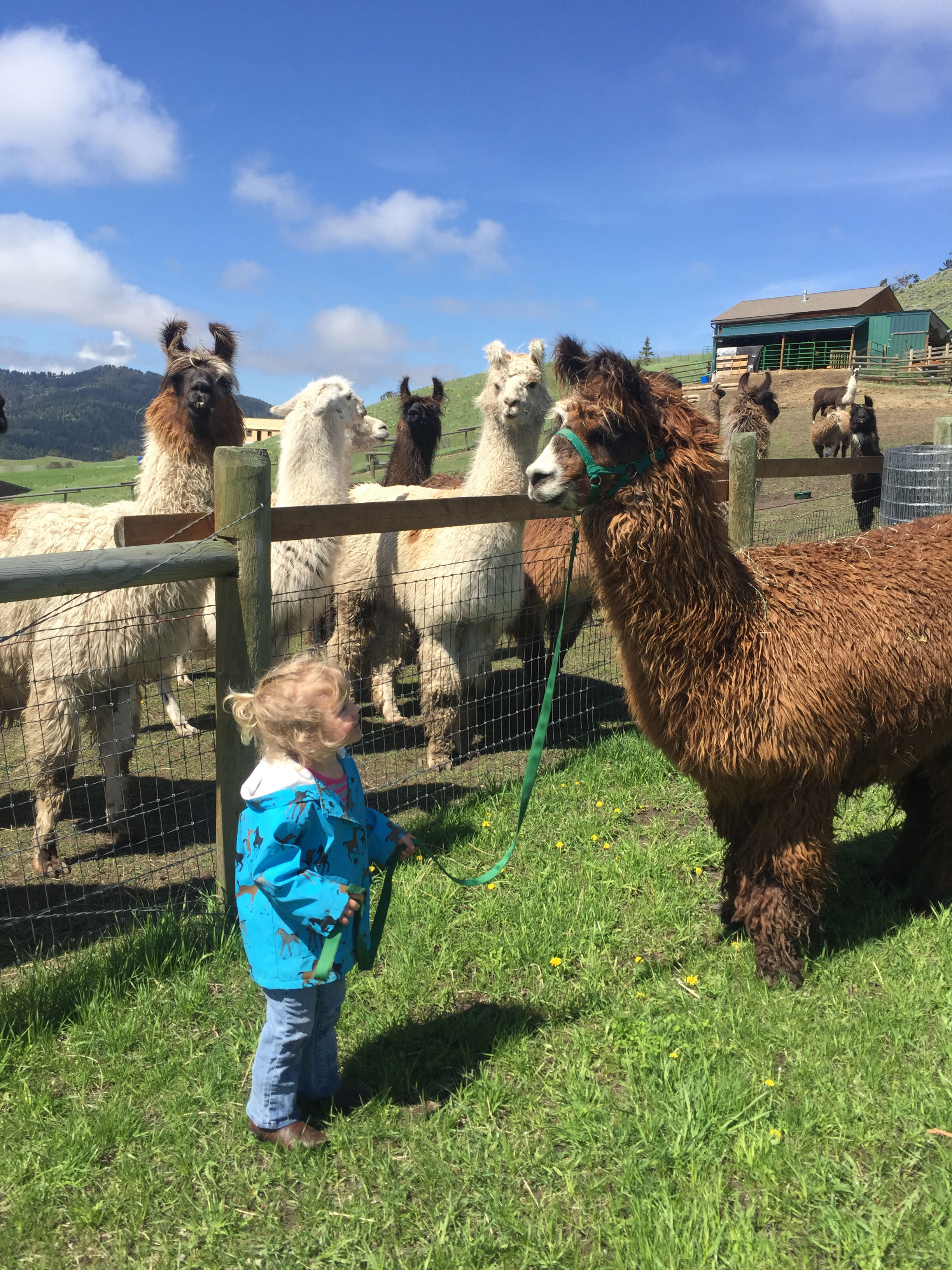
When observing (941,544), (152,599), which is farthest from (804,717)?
(152,599)

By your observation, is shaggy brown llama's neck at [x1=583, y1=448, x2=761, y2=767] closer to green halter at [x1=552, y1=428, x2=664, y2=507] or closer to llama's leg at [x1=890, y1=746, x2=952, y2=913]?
green halter at [x1=552, y1=428, x2=664, y2=507]

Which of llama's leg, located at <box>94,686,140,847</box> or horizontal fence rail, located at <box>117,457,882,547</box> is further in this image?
llama's leg, located at <box>94,686,140,847</box>

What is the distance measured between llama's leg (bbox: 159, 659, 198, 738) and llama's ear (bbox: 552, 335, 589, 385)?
394 cm

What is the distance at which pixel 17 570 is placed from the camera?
2.49 m

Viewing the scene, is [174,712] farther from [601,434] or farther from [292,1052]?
[601,434]

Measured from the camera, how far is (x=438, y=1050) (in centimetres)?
258

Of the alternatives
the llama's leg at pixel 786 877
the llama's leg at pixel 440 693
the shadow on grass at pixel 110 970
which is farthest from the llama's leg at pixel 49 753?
the llama's leg at pixel 786 877

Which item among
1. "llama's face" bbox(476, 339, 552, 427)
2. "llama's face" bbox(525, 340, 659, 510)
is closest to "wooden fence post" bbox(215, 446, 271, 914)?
"llama's face" bbox(525, 340, 659, 510)

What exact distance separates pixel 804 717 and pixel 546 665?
12.9 ft

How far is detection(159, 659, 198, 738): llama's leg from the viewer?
20.0ft

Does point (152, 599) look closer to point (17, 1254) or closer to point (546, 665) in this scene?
point (17, 1254)

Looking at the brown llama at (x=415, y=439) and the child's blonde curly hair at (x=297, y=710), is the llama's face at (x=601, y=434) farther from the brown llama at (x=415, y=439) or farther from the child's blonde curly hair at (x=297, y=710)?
the brown llama at (x=415, y=439)

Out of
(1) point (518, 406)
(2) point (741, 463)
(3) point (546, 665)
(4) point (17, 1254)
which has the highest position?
(1) point (518, 406)

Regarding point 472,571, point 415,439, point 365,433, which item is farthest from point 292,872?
point 415,439
